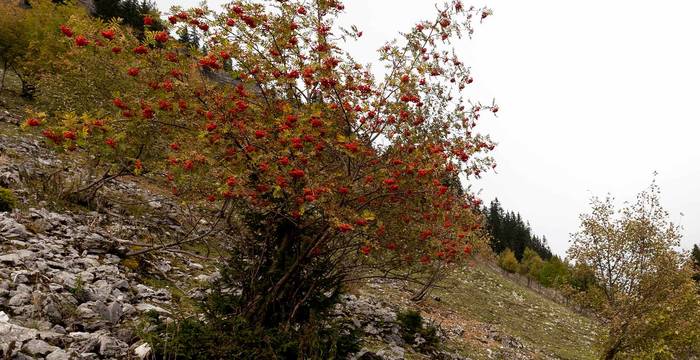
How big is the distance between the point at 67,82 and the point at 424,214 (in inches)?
624

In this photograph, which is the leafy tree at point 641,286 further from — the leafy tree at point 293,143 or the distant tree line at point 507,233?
the distant tree line at point 507,233

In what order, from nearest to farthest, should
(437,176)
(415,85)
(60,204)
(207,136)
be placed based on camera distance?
(207,136)
(437,176)
(415,85)
(60,204)

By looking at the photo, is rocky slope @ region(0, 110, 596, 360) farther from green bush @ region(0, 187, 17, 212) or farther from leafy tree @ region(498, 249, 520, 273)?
leafy tree @ region(498, 249, 520, 273)

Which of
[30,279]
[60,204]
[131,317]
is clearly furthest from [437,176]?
[60,204]

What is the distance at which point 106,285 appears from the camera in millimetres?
9383

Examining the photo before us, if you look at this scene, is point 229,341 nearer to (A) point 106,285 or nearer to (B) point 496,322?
(A) point 106,285

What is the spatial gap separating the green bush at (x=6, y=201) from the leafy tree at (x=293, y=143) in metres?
5.05

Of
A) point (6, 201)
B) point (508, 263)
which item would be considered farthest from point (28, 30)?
point (508, 263)

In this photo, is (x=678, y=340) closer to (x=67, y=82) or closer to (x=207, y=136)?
(x=207, y=136)

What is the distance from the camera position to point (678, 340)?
1756 centimetres

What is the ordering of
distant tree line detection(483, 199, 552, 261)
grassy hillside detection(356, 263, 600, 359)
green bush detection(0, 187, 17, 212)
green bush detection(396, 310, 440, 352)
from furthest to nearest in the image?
1. distant tree line detection(483, 199, 552, 261)
2. grassy hillside detection(356, 263, 600, 359)
3. green bush detection(396, 310, 440, 352)
4. green bush detection(0, 187, 17, 212)

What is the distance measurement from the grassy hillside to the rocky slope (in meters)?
0.14

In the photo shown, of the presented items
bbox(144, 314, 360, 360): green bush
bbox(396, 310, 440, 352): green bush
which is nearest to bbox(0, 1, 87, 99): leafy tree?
bbox(396, 310, 440, 352): green bush

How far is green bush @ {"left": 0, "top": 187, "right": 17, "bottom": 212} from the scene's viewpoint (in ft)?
38.3
